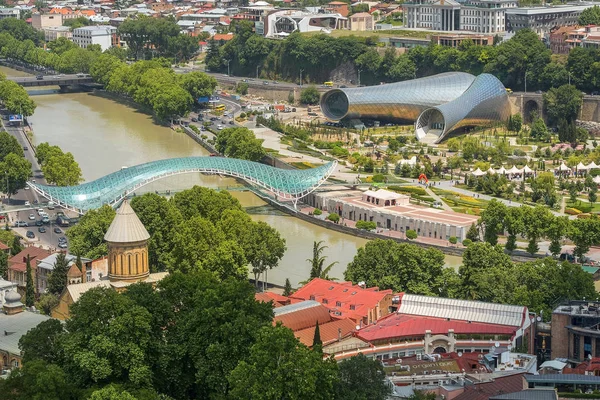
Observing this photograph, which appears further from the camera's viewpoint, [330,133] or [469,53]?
[469,53]

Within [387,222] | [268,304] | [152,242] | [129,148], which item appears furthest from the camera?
[129,148]

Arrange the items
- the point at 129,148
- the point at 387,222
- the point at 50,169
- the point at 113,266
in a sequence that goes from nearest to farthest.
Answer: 1. the point at 113,266
2. the point at 387,222
3. the point at 50,169
4. the point at 129,148

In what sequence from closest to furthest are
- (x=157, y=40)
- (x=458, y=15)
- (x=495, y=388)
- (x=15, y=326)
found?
(x=495, y=388) → (x=15, y=326) → (x=458, y=15) → (x=157, y=40)

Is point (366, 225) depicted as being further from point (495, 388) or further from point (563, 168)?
point (495, 388)

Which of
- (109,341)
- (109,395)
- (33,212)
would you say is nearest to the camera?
(109,395)

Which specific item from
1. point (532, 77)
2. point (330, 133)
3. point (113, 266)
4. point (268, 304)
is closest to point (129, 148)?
point (330, 133)

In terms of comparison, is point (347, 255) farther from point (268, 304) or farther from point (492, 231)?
point (268, 304)

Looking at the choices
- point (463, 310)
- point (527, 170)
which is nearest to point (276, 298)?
point (463, 310)
